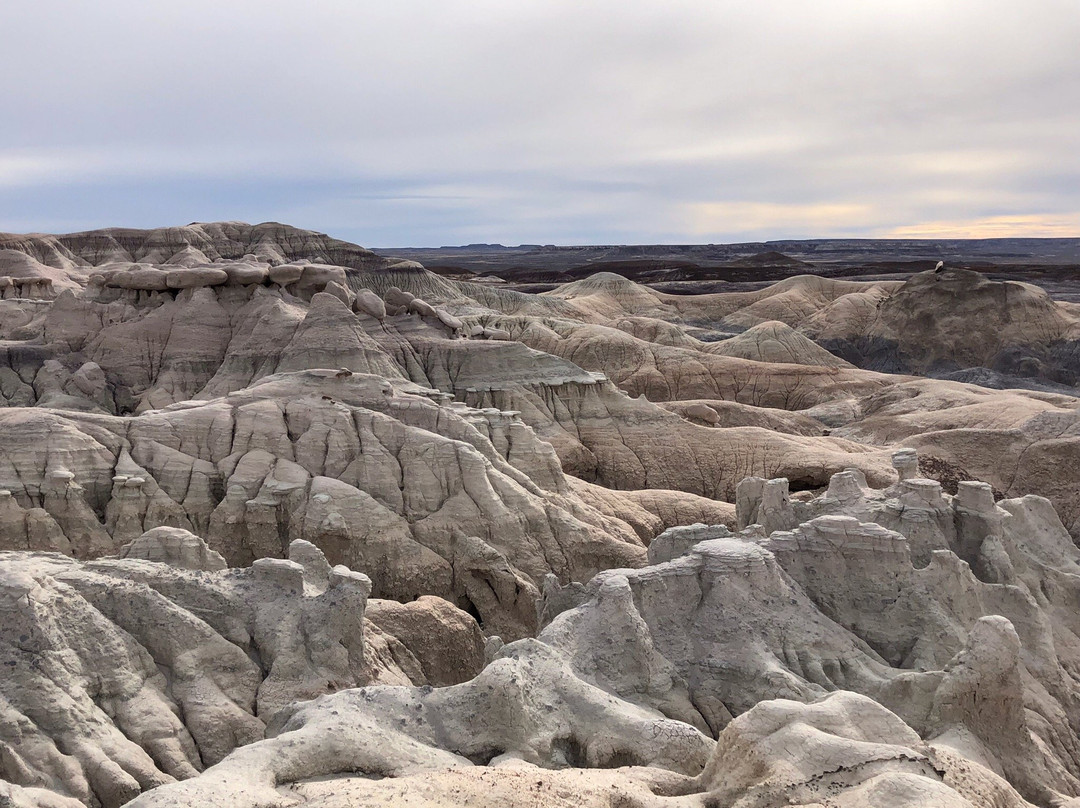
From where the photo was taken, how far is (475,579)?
24.4 metres

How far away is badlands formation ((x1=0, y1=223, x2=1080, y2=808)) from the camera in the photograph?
1184cm

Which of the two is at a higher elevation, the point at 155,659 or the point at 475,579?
the point at 155,659

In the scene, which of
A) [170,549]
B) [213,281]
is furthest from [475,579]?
[213,281]

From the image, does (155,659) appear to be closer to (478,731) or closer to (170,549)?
(170,549)

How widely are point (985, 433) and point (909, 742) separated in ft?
100

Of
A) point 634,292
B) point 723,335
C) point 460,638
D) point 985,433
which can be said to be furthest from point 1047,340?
point 460,638

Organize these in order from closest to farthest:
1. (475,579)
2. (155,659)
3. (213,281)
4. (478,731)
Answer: (478,731) < (155,659) < (475,579) < (213,281)

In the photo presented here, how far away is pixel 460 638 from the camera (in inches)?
831

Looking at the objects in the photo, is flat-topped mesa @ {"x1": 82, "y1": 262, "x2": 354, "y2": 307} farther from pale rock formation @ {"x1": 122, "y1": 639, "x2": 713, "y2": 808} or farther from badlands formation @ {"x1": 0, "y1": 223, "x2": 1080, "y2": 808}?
Answer: pale rock formation @ {"x1": 122, "y1": 639, "x2": 713, "y2": 808}

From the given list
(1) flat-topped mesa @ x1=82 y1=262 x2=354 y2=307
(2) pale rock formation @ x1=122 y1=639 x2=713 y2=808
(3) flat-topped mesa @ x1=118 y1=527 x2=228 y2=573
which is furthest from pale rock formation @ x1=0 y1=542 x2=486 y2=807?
(1) flat-topped mesa @ x1=82 y1=262 x2=354 y2=307

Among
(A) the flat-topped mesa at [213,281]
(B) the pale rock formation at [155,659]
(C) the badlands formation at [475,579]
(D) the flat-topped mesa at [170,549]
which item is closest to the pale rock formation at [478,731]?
(C) the badlands formation at [475,579]

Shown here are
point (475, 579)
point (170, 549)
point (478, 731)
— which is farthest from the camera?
point (475, 579)

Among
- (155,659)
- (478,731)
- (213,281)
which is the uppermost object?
(213,281)

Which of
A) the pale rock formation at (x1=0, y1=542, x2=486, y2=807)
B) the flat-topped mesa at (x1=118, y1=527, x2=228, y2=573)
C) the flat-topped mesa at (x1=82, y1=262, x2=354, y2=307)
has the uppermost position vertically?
the flat-topped mesa at (x1=82, y1=262, x2=354, y2=307)
